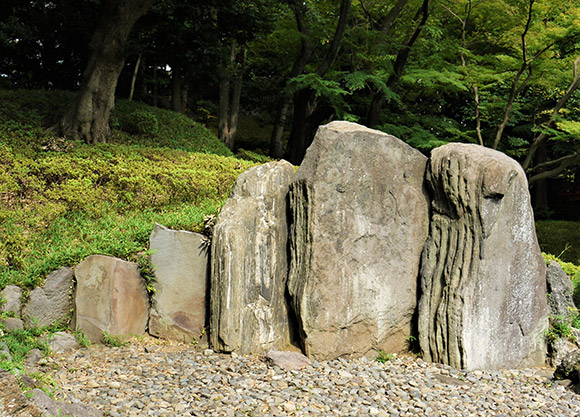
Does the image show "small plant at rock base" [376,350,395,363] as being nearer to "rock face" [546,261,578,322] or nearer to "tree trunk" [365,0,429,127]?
"rock face" [546,261,578,322]

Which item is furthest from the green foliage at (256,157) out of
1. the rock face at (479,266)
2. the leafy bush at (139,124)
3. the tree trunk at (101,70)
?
the rock face at (479,266)

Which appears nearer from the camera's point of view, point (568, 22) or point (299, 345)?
point (299, 345)

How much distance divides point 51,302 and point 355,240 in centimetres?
312

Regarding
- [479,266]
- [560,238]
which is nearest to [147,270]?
[479,266]

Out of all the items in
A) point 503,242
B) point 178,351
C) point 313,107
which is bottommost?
point 178,351

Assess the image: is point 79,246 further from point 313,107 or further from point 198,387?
point 313,107

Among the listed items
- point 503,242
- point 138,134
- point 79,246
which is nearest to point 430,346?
point 503,242

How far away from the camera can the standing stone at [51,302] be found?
502 cm

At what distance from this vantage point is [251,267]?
5.05 meters

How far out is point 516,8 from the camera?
10078mm

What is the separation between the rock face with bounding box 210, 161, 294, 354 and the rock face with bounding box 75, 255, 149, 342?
2.95ft

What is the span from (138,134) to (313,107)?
544cm

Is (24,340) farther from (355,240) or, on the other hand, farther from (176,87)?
(176,87)

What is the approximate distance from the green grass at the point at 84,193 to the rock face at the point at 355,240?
4.90ft
